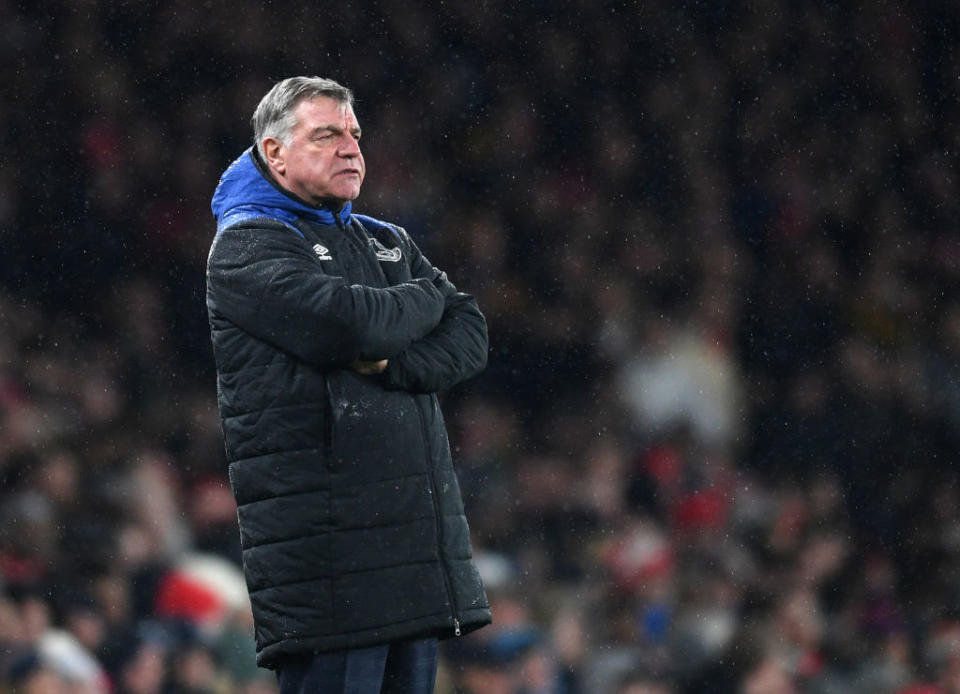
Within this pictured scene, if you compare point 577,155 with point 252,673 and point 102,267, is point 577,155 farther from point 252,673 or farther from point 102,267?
point 252,673

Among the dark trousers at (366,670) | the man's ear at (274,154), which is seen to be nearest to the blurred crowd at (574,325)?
the dark trousers at (366,670)

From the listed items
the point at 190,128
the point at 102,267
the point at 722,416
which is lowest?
the point at 722,416

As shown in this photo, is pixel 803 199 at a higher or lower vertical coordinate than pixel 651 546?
higher

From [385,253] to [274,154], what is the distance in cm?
23

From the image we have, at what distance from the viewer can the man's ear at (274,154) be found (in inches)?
86.7

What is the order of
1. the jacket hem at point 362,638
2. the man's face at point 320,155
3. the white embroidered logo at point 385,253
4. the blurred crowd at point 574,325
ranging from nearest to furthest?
the jacket hem at point 362,638 → the man's face at point 320,155 → the white embroidered logo at point 385,253 → the blurred crowd at point 574,325

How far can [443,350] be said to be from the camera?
2.25 metres

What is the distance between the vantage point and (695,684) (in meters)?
5.07

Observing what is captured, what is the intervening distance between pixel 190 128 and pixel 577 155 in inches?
68.6

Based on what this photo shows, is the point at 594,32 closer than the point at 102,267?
No

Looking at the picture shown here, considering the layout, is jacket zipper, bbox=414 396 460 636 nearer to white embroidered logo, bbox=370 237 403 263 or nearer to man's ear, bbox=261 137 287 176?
white embroidered logo, bbox=370 237 403 263

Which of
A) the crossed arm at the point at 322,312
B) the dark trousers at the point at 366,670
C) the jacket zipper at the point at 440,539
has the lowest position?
the dark trousers at the point at 366,670

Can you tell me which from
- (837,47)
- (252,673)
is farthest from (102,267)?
(837,47)

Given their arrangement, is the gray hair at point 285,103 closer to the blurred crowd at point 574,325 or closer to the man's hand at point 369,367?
the man's hand at point 369,367
